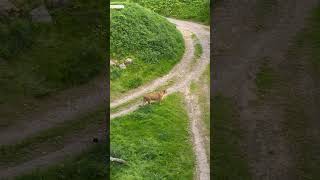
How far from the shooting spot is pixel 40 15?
41.2m

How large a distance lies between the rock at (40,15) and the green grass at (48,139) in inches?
393

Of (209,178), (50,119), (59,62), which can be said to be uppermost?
(59,62)

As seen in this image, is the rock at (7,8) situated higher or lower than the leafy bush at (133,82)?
higher

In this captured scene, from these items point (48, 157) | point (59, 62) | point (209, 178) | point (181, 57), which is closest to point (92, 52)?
point (59, 62)

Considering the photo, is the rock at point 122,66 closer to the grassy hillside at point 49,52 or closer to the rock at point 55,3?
the grassy hillside at point 49,52

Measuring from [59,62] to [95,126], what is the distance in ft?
20.9

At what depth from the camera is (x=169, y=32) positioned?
44.0m

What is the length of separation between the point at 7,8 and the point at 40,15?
7.48ft

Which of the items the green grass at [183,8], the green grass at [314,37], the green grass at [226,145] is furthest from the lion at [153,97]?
the green grass at [183,8]

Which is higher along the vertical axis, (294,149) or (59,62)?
(59,62)

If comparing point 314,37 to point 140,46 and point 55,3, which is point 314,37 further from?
point 55,3

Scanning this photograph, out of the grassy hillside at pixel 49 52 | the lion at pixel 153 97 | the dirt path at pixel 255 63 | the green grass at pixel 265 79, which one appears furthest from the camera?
the green grass at pixel 265 79

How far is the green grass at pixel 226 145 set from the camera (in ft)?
100

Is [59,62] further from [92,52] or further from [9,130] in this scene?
[9,130]
